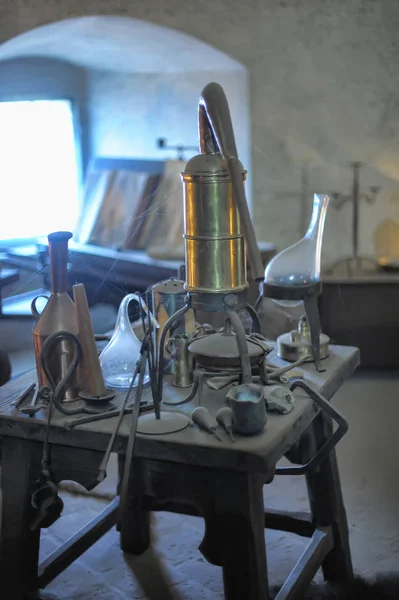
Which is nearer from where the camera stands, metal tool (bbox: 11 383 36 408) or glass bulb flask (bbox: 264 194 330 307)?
metal tool (bbox: 11 383 36 408)

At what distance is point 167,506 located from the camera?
2422 millimetres

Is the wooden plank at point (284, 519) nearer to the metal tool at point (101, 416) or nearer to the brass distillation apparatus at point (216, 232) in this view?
the metal tool at point (101, 416)

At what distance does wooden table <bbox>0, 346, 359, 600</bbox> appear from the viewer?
1662mm

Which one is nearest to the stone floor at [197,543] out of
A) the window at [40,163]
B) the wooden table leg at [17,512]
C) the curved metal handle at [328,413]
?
the wooden table leg at [17,512]

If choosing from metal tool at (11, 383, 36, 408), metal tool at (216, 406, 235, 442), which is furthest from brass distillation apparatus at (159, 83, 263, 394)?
metal tool at (11, 383, 36, 408)

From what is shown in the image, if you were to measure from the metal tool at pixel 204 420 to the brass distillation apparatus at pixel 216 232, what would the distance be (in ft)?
0.42

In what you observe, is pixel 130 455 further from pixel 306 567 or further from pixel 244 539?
pixel 306 567

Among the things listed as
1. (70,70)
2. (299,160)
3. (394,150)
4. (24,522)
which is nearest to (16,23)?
(70,70)

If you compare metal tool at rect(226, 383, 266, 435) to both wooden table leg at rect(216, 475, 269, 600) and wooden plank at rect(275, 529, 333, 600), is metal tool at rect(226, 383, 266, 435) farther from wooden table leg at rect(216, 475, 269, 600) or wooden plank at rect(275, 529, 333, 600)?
wooden plank at rect(275, 529, 333, 600)

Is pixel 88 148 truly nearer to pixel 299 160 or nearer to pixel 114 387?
pixel 299 160

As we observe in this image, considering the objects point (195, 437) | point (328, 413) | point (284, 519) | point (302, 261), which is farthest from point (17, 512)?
point (302, 261)

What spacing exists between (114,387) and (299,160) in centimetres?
319

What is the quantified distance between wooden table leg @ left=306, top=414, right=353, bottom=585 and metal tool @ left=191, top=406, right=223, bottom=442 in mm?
638

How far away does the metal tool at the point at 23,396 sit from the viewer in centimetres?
191
